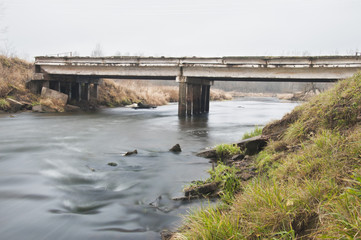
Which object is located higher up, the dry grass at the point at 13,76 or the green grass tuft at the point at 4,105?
the dry grass at the point at 13,76

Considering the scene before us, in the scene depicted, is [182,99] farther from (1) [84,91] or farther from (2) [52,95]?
(1) [84,91]

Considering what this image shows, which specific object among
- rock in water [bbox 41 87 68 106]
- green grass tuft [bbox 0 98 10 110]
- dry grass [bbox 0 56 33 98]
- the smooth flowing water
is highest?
dry grass [bbox 0 56 33 98]

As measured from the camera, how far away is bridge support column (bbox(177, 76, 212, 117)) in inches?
833

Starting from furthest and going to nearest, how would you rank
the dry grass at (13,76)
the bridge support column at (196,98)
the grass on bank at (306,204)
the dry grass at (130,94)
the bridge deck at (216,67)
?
the dry grass at (130,94) < the bridge support column at (196,98) < the dry grass at (13,76) < the bridge deck at (216,67) < the grass on bank at (306,204)

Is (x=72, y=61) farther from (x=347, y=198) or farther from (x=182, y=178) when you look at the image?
Answer: (x=347, y=198)

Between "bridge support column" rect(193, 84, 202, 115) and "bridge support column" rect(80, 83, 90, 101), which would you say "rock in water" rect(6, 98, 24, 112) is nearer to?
"bridge support column" rect(80, 83, 90, 101)

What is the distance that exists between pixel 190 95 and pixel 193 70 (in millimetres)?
2082

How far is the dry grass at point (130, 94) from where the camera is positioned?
32344 millimetres

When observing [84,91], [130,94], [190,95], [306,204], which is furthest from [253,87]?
[306,204]

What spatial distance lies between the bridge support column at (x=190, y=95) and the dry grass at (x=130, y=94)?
11.5 metres

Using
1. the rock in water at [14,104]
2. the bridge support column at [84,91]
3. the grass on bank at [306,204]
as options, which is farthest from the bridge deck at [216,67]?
the grass on bank at [306,204]

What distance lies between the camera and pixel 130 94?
35.7 metres

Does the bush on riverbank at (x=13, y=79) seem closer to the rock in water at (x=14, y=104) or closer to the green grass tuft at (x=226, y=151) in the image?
the rock in water at (x=14, y=104)

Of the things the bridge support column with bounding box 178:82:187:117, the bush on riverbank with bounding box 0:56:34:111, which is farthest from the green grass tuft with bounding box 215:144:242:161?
the bush on riverbank with bounding box 0:56:34:111
